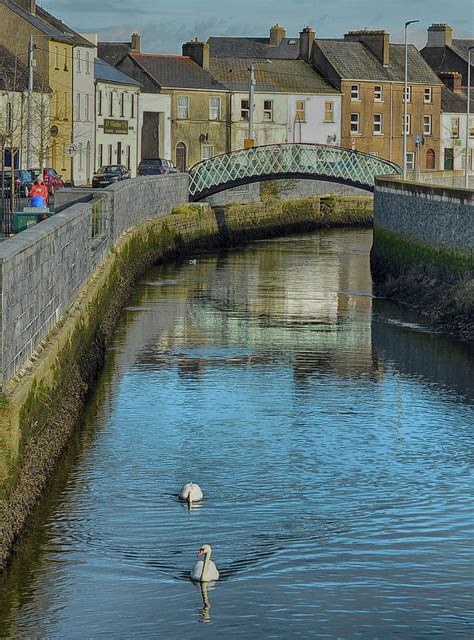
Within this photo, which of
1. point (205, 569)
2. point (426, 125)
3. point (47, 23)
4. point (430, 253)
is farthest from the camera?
point (426, 125)

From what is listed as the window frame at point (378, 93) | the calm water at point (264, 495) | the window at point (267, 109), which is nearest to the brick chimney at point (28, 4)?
the window at point (267, 109)

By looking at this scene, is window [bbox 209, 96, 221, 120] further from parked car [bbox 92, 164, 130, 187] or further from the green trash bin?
the green trash bin

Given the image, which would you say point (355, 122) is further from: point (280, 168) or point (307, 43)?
point (280, 168)

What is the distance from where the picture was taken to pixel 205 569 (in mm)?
14828

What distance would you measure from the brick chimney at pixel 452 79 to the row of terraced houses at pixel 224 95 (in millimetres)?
89

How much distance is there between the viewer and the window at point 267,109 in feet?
296

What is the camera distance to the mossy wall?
1558 centimetres

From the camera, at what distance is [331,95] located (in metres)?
92.4

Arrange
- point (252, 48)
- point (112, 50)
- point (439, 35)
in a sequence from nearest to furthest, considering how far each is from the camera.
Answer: point (112, 50), point (252, 48), point (439, 35)

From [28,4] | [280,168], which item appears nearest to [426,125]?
[28,4]

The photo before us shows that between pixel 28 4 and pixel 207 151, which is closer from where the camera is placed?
pixel 28 4

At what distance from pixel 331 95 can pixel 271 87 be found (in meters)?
4.83

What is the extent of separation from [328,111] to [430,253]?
181 feet

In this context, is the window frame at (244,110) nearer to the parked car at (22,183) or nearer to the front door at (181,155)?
the front door at (181,155)
